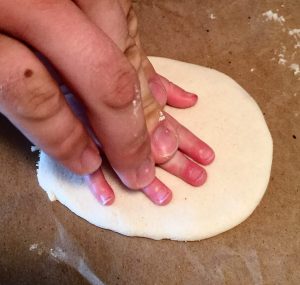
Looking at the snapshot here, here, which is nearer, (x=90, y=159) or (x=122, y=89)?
(x=122, y=89)

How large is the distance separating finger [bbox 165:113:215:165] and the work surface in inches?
5.4

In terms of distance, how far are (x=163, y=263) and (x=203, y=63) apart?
0.48 metres

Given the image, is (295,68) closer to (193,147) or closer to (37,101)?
(193,147)

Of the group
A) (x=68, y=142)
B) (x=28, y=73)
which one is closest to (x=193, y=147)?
(x=68, y=142)

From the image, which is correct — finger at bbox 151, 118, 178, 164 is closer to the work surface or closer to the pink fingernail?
the pink fingernail

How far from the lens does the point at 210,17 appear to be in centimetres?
116

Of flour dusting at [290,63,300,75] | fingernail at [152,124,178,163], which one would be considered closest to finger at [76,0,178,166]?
fingernail at [152,124,178,163]

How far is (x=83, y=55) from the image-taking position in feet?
1.96

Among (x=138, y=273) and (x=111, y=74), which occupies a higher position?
(x=111, y=74)

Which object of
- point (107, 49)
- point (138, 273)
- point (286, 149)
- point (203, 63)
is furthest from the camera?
point (203, 63)

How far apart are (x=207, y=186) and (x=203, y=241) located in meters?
0.10

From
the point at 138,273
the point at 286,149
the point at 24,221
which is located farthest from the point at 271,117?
the point at 24,221

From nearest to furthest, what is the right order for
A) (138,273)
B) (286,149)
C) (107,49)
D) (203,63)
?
1. (107,49)
2. (138,273)
3. (286,149)
4. (203,63)

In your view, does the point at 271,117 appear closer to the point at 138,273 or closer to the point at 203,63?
the point at 203,63
